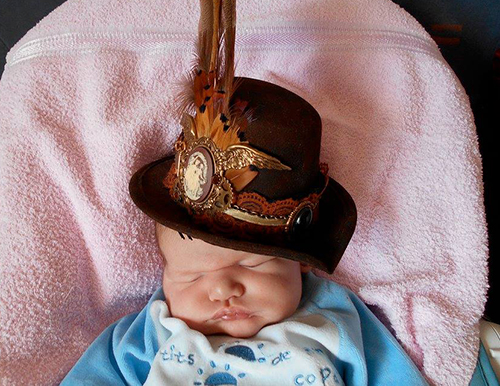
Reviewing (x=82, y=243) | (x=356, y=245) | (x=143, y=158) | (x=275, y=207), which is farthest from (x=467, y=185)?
(x=82, y=243)

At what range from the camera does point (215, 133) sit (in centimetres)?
84

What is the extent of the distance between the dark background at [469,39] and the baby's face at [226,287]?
642mm

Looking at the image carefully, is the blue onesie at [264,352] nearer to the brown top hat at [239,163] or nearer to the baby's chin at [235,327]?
the baby's chin at [235,327]

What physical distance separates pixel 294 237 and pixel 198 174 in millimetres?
173

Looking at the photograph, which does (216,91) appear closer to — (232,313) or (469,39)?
(232,313)

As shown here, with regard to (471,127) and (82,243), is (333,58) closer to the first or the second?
(471,127)

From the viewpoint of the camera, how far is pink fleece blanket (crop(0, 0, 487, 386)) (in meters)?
1.03

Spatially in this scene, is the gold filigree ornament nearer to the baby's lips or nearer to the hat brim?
the hat brim

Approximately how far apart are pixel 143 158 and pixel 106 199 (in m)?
0.10

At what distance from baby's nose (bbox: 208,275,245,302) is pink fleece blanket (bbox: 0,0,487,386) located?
0.20m

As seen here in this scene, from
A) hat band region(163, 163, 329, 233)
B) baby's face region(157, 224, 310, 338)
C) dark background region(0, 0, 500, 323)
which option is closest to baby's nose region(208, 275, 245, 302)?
baby's face region(157, 224, 310, 338)

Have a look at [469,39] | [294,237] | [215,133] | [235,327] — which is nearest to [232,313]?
[235,327]

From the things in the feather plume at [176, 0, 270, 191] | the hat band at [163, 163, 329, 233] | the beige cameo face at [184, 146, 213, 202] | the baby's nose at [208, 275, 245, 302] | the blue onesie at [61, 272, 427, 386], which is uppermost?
the feather plume at [176, 0, 270, 191]

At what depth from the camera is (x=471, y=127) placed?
121 centimetres
